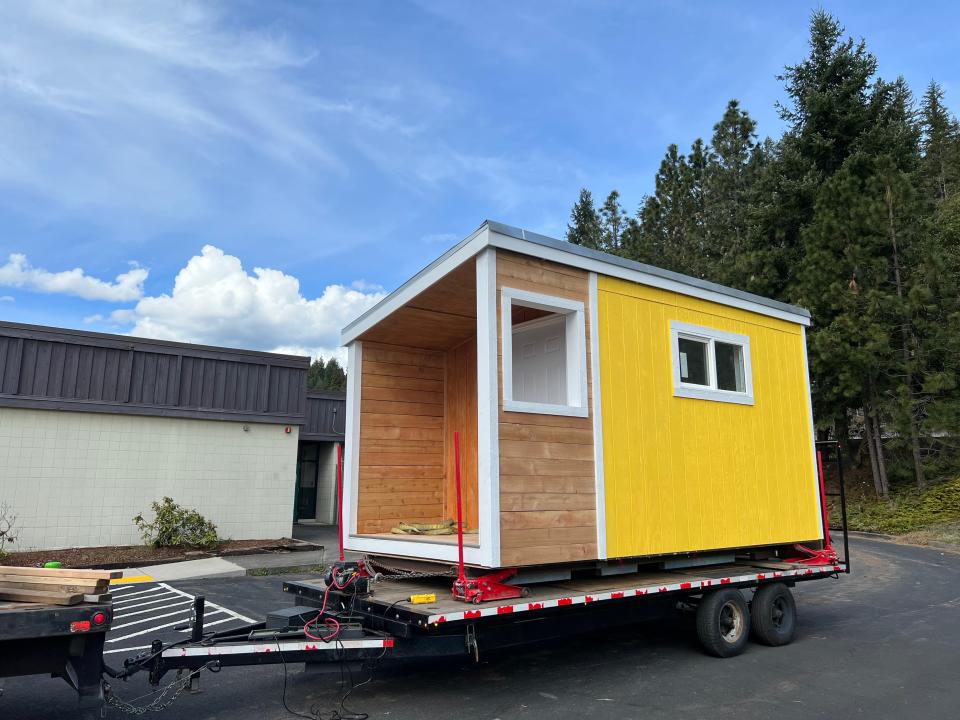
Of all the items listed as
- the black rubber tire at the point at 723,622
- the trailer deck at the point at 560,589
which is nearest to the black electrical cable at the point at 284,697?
the trailer deck at the point at 560,589

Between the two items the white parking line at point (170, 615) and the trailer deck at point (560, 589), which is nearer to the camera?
the trailer deck at point (560, 589)

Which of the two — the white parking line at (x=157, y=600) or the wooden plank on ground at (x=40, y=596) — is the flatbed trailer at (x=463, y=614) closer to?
the wooden plank on ground at (x=40, y=596)

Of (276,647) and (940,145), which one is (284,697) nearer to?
(276,647)

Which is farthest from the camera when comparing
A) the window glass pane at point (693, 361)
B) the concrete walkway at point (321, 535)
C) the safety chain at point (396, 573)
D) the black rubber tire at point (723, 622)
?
the concrete walkway at point (321, 535)

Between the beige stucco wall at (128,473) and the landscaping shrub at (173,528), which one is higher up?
the beige stucco wall at (128,473)

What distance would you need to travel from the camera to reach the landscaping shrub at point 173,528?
1338 centimetres

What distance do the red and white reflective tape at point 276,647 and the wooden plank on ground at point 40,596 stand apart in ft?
2.22

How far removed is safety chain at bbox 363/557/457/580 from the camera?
18.6ft

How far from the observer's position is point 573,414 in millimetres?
5770

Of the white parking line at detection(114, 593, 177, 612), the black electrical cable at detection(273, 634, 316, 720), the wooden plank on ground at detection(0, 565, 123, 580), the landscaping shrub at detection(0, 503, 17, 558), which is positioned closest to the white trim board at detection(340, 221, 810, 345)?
the black electrical cable at detection(273, 634, 316, 720)

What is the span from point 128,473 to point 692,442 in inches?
463

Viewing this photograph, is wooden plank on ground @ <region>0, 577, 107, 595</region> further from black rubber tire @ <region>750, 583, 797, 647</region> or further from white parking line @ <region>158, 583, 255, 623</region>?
black rubber tire @ <region>750, 583, 797, 647</region>

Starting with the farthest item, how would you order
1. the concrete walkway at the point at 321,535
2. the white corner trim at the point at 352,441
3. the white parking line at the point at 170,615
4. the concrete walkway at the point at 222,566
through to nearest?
the concrete walkway at the point at 321,535
the concrete walkway at the point at 222,566
the white parking line at the point at 170,615
the white corner trim at the point at 352,441

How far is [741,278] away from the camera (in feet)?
79.7
